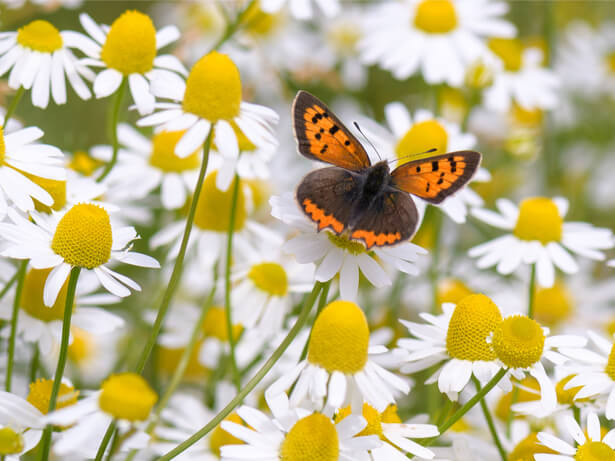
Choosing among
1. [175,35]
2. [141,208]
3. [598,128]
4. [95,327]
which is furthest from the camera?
[598,128]

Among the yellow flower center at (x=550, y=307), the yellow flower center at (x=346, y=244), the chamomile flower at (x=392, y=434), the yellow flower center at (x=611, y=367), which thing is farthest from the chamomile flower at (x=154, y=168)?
the yellow flower center at (x=550, y=307)

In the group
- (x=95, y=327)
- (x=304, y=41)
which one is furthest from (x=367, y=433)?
(x=304, y=41)

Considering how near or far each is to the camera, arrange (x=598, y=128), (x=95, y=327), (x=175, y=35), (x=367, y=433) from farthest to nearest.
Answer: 1. (x=598, y=128)
2. (x=175, y=35)
3. (x=95, y=327)
4. (x=367, y=433)

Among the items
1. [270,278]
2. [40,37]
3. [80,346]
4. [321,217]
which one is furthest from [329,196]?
[80,346]

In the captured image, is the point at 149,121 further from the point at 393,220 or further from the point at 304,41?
the point at 304,41

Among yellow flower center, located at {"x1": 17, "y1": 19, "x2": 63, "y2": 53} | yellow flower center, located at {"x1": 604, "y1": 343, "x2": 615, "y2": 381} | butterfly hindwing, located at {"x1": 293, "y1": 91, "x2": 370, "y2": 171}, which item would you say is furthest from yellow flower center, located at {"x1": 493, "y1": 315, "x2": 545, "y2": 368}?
yellow flower center, located at {"x1": 17, "y1": 19, "x2": 63, "y2": 53}

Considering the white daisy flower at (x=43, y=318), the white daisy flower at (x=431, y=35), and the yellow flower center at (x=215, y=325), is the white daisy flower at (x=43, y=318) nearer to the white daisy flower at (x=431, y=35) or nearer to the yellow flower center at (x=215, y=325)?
the yellow flower center at (x=215, y=325)

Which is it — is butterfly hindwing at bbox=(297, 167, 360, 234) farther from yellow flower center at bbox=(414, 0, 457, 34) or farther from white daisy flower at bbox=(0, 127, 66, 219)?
yellow flower center at bbox=(414, 0, 457, 34)

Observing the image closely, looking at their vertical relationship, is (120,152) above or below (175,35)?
below
